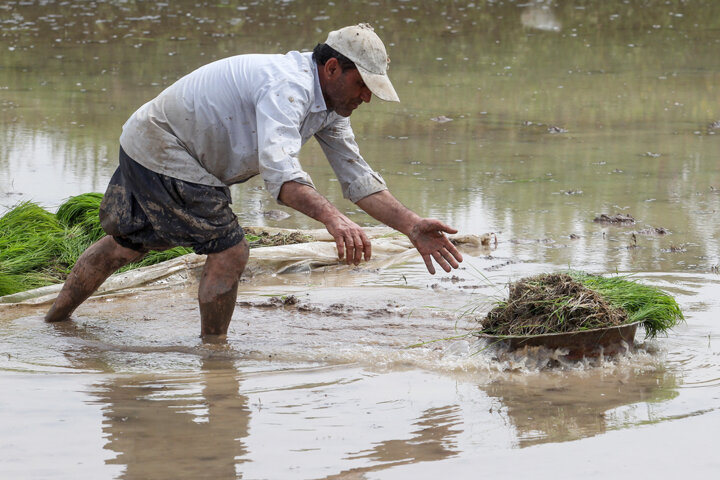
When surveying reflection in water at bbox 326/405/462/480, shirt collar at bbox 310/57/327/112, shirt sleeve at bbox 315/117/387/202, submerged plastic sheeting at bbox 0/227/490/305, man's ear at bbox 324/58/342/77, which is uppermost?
man's ear at bbox 324/58/342/77

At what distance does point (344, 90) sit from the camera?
394 centimetres

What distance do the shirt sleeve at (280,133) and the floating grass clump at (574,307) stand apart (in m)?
1.01

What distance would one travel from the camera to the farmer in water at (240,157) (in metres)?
3.71

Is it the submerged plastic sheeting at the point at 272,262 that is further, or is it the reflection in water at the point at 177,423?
the submerged plastic sheeting at the point at 272,262

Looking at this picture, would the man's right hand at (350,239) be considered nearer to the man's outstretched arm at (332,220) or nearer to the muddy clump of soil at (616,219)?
the man's outstretched arm at (332,220)

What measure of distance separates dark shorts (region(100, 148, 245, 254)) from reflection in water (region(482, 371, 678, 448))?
124 centimetres

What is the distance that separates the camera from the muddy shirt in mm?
3803

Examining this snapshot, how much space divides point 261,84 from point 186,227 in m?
0.68

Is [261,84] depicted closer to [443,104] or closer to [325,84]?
[325,84]

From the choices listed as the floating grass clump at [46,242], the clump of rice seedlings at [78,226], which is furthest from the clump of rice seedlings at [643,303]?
the clump of rice seedlings at [78,226]

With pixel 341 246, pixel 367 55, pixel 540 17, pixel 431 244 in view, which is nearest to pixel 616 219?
pixel 431 244

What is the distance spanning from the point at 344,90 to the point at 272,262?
1.99m

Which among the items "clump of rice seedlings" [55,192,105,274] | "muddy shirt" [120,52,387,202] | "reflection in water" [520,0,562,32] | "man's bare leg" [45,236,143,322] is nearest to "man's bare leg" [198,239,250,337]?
"muddy shirt" [120,52,387,202]

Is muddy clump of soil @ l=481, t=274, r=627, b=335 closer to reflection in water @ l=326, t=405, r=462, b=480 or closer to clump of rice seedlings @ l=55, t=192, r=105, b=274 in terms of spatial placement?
reflection in water @ l=326, t=405, r=462, b=480
